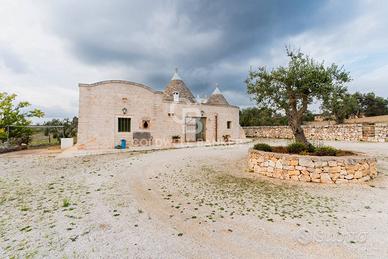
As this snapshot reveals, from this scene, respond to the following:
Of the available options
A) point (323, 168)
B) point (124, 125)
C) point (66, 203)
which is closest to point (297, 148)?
point (323, 168)

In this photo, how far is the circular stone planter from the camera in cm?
573

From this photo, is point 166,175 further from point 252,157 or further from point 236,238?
point 236,238

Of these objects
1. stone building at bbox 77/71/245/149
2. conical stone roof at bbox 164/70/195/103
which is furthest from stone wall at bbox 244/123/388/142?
conical stone roof at bbox 164/70/195/103

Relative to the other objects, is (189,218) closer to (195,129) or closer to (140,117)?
(140,117)

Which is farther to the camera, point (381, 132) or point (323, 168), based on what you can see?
point (381, 132)

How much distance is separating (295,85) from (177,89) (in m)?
15.3

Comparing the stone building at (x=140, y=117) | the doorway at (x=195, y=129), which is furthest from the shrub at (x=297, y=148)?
the doorway at (x=195, y=129)

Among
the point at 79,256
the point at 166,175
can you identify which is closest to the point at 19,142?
the point at 166,175

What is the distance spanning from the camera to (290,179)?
20.3 feet

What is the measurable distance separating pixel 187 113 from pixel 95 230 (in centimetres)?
1674

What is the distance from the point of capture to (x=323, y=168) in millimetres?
5781

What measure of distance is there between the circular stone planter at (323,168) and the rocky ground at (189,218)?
1.16ft

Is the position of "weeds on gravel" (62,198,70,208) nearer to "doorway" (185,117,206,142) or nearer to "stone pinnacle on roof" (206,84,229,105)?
"doorway" (185,117,206,142)

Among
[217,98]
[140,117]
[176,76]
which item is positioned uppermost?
[176,76]
